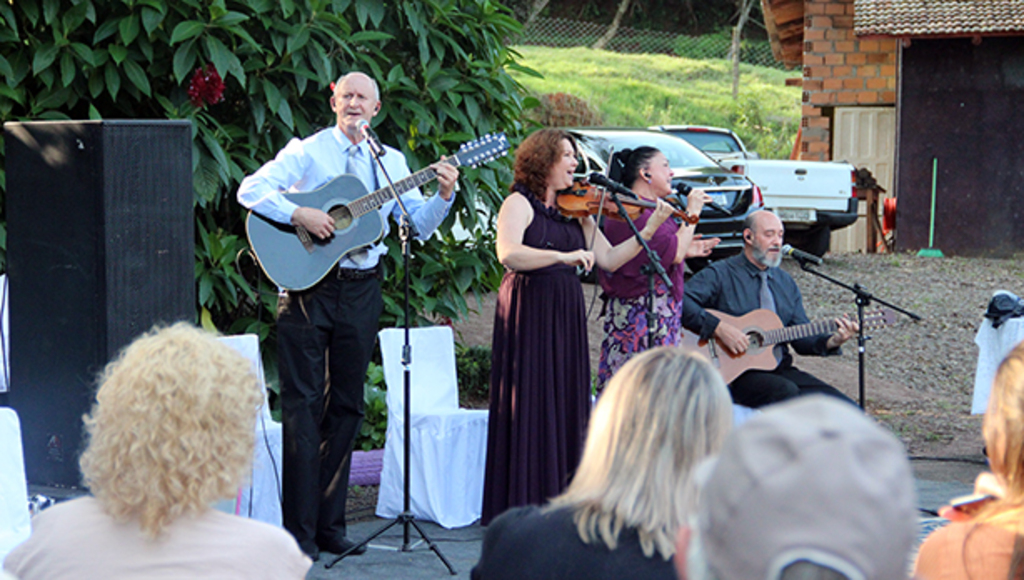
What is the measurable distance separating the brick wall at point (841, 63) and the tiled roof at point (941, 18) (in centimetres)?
147

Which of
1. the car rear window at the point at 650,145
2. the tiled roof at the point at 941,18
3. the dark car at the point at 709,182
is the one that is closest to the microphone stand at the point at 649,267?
the dark car at the point at 709,182

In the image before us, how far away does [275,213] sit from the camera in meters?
4.18

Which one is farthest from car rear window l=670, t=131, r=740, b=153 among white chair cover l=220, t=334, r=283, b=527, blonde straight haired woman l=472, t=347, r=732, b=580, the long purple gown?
blonde straight haired woman l=472, t=347, r=732, b=580

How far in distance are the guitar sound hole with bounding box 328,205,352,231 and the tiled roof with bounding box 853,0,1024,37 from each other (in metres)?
11.3

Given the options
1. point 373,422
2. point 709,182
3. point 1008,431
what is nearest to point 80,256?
point 373,422

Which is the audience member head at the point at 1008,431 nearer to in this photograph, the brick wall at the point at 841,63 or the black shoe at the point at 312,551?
the black shoe at the point at 312,551

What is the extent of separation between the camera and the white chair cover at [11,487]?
298cm

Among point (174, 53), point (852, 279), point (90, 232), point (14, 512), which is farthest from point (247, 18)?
point (852, 279)

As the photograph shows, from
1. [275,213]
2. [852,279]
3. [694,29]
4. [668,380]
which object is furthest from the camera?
[694,29]

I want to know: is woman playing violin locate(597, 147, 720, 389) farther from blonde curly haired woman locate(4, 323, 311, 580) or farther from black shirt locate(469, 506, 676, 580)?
blonde curly haired woman locate(4, 323, 311, 580)

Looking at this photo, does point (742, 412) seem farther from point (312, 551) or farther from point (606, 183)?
point (312, 551)

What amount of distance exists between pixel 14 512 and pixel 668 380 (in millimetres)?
2173

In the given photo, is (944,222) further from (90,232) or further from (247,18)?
(90,232)

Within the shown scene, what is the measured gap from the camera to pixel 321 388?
432 cm
